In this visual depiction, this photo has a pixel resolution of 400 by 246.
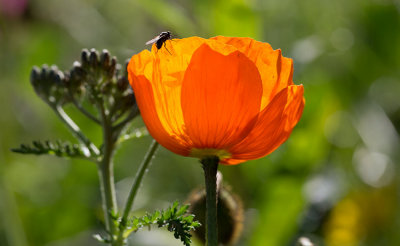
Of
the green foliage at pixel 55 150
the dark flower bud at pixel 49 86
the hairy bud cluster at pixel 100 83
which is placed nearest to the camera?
the green foliage at pixel 55 150

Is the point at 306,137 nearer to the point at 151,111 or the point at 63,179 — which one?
the point at 63,179

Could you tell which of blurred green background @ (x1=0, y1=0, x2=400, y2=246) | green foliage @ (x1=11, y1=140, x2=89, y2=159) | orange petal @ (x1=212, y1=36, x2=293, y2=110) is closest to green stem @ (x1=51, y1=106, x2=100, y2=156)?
green foliage @ (x1=11, y1=140, x2=89, y2=159)

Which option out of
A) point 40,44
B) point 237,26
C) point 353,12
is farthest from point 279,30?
point 40,44

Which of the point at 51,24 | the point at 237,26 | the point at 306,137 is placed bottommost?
the point at 306,137

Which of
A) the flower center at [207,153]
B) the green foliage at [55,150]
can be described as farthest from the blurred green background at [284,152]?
the flower center at [207,153]

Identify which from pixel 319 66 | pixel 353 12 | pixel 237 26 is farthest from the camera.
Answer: pixel 353 12

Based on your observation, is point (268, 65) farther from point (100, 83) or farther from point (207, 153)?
point (100, 83)

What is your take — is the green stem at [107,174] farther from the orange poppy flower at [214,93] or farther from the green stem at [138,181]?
the orange poppy flower at [214,93]
